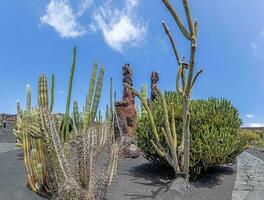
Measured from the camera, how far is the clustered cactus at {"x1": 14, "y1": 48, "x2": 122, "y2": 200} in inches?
241

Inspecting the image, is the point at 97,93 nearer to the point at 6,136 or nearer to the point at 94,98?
the point at 94,98

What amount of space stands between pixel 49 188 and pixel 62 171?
959 millimetres

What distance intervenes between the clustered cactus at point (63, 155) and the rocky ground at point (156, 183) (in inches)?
18.7

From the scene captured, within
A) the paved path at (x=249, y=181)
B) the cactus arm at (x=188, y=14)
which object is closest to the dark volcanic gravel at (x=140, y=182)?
the paved path at (x=249, y=181)

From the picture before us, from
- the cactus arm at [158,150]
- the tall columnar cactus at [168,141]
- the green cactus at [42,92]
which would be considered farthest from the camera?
the cactus arm at [158,150]

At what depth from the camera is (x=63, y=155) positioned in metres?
6.19

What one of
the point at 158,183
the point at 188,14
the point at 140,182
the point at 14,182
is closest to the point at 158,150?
the point at 158,183

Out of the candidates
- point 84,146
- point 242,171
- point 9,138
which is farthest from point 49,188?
point 9,138

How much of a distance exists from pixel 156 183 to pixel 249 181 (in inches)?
84.4

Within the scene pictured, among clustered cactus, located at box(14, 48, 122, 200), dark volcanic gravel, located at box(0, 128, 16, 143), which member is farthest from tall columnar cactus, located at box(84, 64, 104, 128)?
dark volcanic gravel, located at box(0, 128, 16, 143)

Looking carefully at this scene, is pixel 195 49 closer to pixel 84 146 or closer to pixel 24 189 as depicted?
pixel 84 146

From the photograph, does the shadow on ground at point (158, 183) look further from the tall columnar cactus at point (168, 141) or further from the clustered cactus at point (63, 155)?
the clustered cactus at point (63, 155)

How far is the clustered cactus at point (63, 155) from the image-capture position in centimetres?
611

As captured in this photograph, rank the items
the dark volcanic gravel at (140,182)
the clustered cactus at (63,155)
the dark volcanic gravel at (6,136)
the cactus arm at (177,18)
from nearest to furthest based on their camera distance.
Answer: the clustered cactus at (63,155) → the dark volcanic gravel at (140,182) → the cactus arm at (177,18) → the dark volcanic gravel at (6,136)
